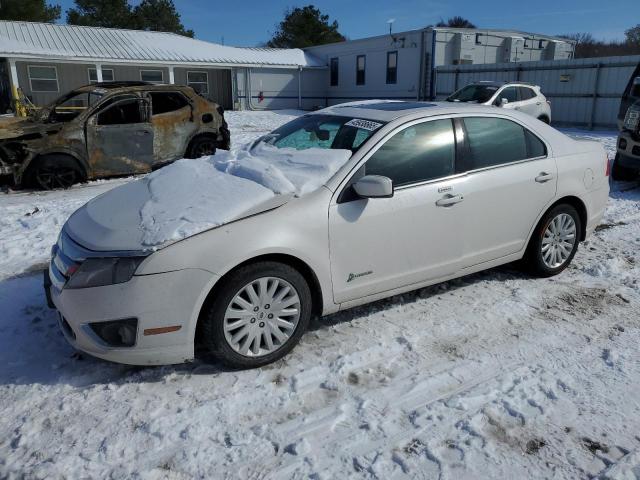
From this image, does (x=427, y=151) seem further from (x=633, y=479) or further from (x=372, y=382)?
(x=633, y=479)

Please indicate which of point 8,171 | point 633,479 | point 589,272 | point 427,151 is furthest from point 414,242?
point 8,171

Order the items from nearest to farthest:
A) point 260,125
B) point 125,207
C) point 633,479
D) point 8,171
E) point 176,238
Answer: point 633,479 → point 176,238 → point 125,207 → point 8,171 → point 260,125

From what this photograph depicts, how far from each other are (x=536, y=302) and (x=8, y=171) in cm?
759

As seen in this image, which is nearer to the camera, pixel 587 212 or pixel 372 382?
pixel 372 382

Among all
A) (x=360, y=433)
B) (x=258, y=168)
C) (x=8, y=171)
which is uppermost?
(x=258, y=168)

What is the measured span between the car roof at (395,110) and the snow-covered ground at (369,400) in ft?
4.96

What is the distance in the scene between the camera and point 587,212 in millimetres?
4855

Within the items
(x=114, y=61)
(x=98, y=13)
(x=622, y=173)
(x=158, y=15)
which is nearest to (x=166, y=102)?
(x=622, y=173)

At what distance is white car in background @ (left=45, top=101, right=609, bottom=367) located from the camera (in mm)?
2963

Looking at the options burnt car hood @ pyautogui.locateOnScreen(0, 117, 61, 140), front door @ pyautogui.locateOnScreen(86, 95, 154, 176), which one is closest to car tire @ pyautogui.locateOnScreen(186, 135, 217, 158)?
front door @ pyautogui.locateOnScreen(86, 95, 154, 176)

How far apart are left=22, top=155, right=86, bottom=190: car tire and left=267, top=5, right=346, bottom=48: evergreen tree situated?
41.7 m

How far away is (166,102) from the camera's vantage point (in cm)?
918

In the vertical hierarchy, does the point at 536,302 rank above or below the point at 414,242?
below

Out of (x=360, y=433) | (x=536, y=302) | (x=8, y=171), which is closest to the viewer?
(x=360, y=433)
